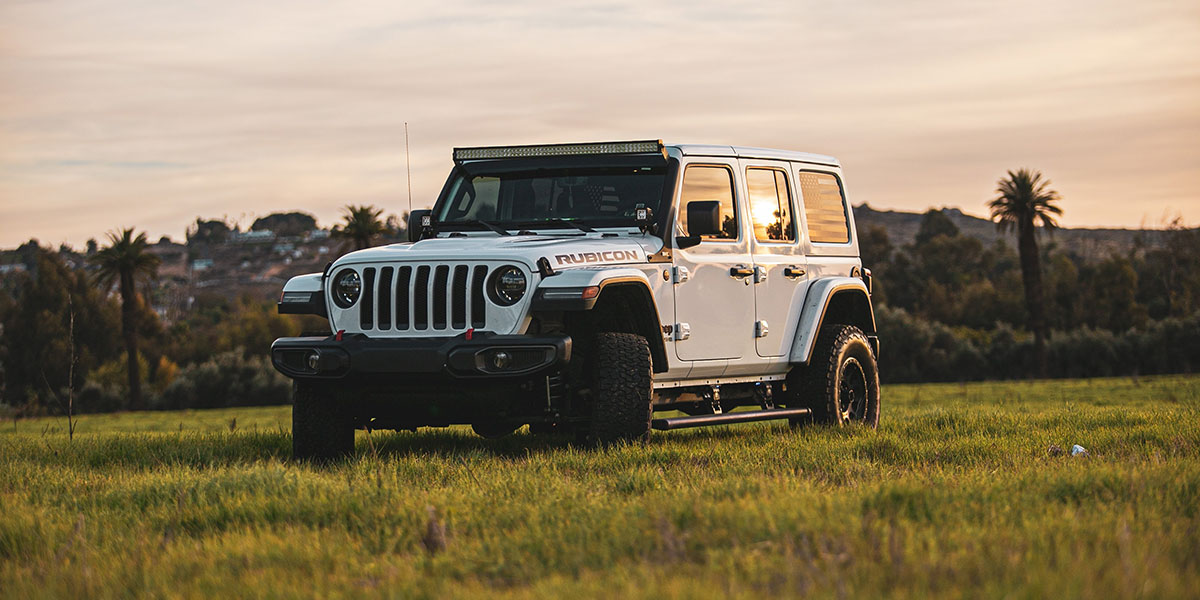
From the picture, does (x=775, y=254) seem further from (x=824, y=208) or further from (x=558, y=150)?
(x=558, y=150)

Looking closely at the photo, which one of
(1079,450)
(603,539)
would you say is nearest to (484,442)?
(1079,450)

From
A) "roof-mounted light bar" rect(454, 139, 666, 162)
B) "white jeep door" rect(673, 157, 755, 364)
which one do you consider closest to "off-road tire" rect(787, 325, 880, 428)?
"white jeep door" rect(673, 157, 755, 364)

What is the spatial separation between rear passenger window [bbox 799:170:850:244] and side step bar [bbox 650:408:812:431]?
5.33 feet

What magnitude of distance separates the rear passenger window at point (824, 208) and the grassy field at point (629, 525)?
10.0 ft

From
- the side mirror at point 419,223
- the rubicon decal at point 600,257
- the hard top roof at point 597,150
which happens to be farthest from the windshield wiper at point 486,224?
the rubicon decal at point 600,257

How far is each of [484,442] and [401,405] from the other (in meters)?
1.88

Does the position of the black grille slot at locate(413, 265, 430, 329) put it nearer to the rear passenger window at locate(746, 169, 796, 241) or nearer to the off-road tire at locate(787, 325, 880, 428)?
the rear passenger window at locate(746, 169, 796, 241)

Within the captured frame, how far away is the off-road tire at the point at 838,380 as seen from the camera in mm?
10906

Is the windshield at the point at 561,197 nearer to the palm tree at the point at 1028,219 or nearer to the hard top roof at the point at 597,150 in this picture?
the hard top roof at the point at 597,150

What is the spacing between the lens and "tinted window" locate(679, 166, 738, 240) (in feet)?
32.2

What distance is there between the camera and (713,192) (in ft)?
33.3

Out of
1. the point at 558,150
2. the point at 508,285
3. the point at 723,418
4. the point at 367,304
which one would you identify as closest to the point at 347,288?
the point at 367,304

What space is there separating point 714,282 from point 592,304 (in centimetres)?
190

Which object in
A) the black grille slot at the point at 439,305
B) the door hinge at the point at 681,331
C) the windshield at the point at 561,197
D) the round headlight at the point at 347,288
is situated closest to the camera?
the black grille slot at the point at 439,305
